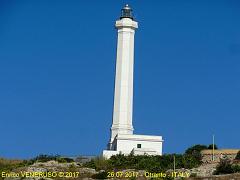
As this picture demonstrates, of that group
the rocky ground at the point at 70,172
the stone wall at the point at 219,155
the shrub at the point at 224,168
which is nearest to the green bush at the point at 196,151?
the stone wall at the point at 219,155

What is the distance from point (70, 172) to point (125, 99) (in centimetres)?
1718

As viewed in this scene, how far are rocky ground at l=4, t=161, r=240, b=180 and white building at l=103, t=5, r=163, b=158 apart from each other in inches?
346

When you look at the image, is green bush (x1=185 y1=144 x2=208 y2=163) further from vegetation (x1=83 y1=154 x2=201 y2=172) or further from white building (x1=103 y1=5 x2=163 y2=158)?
white building (x1=103 y1=5 x2=163 y2=158)

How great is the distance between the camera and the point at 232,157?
174 ft

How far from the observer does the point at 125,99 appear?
208ft

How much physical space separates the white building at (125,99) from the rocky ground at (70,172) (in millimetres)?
8785

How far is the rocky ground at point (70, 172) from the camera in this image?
147 ft

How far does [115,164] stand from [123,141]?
818 centimetres

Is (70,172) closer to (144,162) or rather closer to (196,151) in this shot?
(144,162)

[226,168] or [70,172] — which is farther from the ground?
[226,168]

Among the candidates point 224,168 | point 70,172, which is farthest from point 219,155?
point 70,172

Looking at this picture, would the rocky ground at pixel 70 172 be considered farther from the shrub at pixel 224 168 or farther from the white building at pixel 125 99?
the white building at pixel 125 99

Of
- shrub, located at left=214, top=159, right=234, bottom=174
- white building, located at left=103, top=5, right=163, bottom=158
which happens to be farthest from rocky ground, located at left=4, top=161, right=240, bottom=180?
white building, located at left=103, top=5, right=163, bottom=158

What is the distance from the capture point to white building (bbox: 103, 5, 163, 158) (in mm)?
59344
